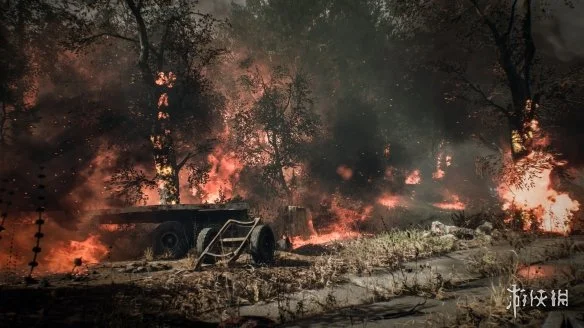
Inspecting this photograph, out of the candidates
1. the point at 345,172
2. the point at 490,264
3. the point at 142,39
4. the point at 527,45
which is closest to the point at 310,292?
the point at 490,264

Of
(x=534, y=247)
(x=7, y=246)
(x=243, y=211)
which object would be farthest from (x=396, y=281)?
(x=7, y=246)

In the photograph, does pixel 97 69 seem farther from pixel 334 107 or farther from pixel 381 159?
pixel 381 159

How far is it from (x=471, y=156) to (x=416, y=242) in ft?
106

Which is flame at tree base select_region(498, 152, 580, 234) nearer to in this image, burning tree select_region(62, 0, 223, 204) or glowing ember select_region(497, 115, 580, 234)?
glowing ember select_region(497, 115, 580, 234)

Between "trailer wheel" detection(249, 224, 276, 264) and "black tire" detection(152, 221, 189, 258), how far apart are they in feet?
11.8

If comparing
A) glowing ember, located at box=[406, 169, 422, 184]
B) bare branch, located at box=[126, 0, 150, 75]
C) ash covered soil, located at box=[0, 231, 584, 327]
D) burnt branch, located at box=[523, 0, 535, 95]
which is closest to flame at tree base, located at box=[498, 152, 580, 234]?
burnt branch, located at box=[523, 0, 535, 95]

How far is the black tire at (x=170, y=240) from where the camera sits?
1268 cm

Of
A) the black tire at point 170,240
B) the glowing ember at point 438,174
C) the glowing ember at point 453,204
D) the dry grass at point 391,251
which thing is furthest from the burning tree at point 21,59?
the glowing ember at point 438,174

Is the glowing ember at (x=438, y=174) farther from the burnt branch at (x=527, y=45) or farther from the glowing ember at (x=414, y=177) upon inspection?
the burnt branch at (x=527, y=45)

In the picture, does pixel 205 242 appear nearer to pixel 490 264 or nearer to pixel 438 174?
pixel 490 264

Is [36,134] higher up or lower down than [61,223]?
higher up

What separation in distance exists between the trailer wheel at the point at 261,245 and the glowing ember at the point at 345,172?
19.0 metres

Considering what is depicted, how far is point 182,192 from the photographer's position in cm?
2772

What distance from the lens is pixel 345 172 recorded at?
2909 centimetres
